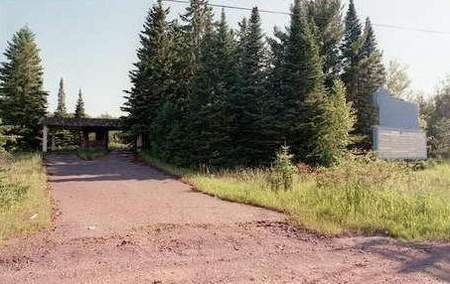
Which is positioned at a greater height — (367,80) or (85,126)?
(367,80)

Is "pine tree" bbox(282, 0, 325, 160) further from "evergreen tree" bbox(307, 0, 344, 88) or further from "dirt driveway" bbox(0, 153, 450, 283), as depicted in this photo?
"dirt driveway" bbox(0, 153, 450, 283)

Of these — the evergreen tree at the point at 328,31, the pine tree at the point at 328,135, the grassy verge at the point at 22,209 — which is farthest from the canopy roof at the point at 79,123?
the grassy verge at the point at 22,209

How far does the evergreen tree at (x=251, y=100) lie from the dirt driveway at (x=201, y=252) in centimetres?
1366

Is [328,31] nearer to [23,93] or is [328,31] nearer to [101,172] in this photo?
[101,172]

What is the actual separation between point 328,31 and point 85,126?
2168cm

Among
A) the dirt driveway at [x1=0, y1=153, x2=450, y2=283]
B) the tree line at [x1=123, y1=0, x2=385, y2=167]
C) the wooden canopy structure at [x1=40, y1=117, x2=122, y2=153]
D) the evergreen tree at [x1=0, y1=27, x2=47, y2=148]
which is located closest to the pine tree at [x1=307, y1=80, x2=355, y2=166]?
the tree line at [x1=123, y1=0, x2=385, y2=167]

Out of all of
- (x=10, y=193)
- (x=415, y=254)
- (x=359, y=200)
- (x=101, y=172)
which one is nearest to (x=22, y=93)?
(x=101, y=172)

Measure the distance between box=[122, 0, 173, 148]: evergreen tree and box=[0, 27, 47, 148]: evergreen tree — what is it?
11.4 m

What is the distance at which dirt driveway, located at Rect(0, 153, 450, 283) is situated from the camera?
6.48 m

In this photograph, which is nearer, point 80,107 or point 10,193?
point 10,193

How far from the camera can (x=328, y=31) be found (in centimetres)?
3538

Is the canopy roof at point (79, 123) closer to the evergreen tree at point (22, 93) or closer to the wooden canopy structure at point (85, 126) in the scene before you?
the wooden canopy structure at point (85, 126)

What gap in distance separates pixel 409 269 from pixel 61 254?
5.36 meters

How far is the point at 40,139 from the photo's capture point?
1682 inches
